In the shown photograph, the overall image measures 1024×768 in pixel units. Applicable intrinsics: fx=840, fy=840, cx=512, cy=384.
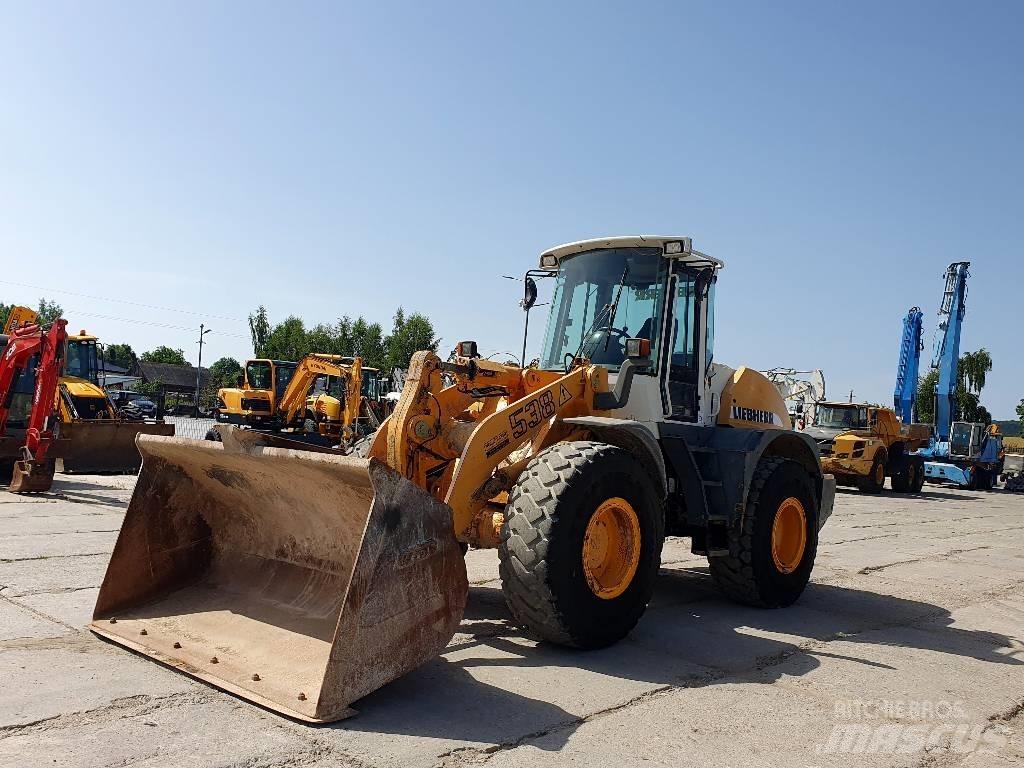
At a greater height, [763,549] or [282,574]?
[763,549]

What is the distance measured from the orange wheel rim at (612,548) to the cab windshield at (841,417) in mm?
20378

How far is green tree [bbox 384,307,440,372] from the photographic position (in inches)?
2356

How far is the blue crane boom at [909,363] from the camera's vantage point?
30.8 metres

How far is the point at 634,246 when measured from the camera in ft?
21.5

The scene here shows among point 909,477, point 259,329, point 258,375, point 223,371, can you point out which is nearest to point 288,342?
point 259,329

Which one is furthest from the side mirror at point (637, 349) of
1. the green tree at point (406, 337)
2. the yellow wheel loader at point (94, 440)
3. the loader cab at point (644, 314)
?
the green tree at point (406, 337)

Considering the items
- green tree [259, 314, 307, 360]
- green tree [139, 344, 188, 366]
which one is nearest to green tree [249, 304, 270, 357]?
green tree [259, 314, 307, 360]

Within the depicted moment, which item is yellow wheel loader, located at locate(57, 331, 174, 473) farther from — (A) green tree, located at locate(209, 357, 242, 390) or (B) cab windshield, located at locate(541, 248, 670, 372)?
(A) green tree, located at locate(209, 357, 242, 390)

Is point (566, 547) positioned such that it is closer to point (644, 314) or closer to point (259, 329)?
point (644, 314)

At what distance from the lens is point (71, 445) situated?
13.9 m

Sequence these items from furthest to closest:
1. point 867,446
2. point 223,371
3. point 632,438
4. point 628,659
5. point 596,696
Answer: point 223,371 < point 867,446 < point 632,438 < point 628,659 < point 596,696

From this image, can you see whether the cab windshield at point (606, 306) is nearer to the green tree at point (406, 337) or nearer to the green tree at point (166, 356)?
the green tree at point (406, 337)

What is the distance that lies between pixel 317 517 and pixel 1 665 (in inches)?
65.8

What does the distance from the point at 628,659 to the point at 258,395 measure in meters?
19.7
